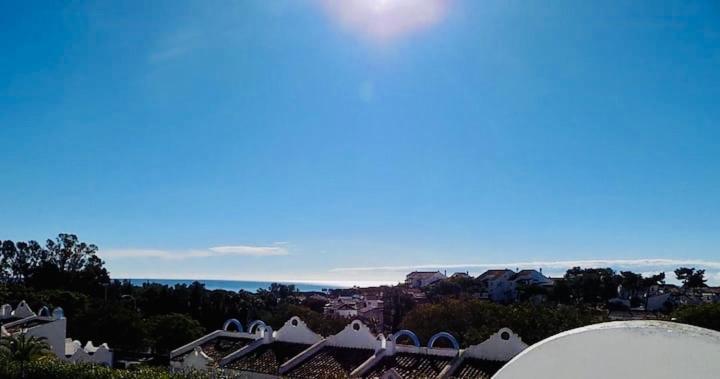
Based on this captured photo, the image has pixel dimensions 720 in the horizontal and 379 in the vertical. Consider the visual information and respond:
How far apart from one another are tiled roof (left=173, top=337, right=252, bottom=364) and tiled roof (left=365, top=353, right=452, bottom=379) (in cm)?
659

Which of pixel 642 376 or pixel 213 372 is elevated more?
pixel 642 376

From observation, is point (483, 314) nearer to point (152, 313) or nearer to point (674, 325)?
point (674, 325)

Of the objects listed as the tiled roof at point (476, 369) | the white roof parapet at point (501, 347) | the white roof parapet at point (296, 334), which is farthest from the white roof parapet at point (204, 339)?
the white roof parapet at point (501, 347)

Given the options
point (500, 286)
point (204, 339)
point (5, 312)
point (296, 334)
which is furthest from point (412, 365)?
point (500, 286)

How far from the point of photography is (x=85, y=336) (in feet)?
116

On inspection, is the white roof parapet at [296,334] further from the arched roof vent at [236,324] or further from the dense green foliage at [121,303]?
the dense green foliage at [121,303]

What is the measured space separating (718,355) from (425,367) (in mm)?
13552

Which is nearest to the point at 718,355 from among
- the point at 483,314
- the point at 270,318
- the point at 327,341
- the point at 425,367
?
the point at 425,367

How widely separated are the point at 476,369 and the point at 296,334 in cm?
774

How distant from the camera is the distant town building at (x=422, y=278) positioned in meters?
84.7

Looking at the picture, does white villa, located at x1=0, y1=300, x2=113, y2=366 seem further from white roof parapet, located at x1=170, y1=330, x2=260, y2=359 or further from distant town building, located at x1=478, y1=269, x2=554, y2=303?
distant town building, located at x1=478, y1=269, x2=554, y2=303

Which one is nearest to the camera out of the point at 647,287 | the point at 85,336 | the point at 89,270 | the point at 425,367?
the point at 425,367

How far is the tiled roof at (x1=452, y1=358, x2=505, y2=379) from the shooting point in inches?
639

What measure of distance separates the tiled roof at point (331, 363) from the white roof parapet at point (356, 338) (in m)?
0.20
